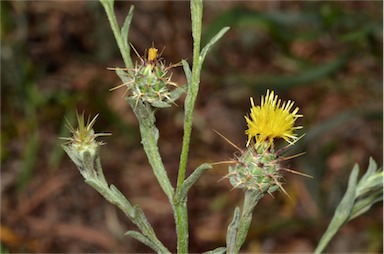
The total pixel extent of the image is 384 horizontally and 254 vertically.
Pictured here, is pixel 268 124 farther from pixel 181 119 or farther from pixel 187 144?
pixel 181 119

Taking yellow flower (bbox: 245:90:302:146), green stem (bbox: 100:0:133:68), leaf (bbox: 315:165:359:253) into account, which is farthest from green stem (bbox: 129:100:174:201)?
leaf (bbox: 315:165:359:253)

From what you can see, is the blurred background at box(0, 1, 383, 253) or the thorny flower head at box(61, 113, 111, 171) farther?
the blurred background at box(0, 1, 383, 253)

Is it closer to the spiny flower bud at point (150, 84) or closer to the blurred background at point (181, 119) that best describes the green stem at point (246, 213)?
the spiny flower bud at point (150, 84)

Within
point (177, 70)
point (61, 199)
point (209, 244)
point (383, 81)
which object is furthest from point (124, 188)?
point (383, 81)

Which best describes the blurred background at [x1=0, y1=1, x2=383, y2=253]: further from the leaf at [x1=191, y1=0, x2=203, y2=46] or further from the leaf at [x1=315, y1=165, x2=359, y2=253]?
the leaf at [x1=191, y1=0, x2=203, y2=46]

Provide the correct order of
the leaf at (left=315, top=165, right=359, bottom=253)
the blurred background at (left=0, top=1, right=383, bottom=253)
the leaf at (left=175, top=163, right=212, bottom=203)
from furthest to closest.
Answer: the blurred background at (left=0, top=1, right=383, bottom=253) < the leaf at (left=315, top=165, right=359, bottom=253) < the leaf at (left=175, top=163, right=212, bottom=203)
